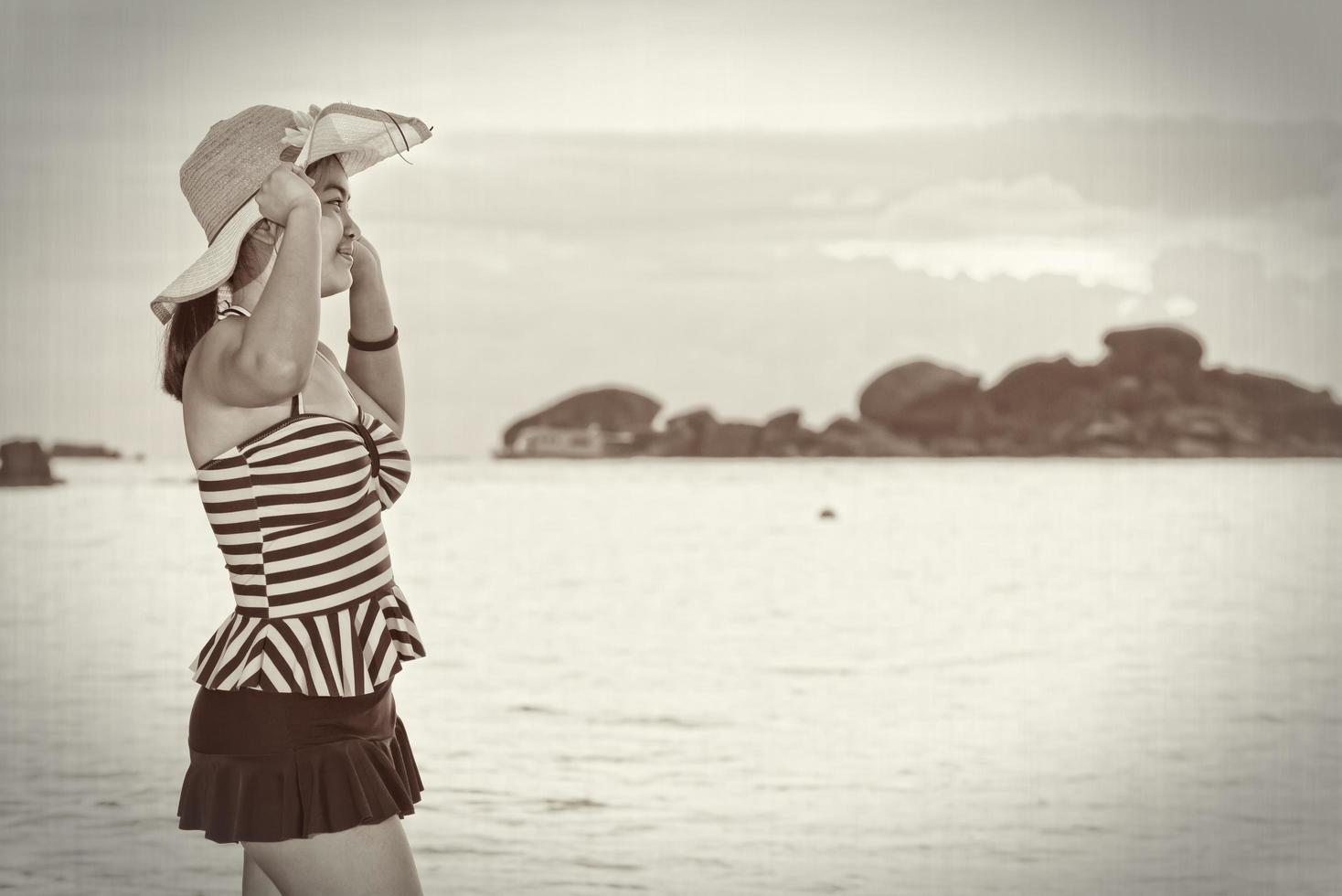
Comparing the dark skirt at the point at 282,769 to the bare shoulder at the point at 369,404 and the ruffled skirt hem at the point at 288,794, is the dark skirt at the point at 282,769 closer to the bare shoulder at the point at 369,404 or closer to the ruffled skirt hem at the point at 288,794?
the ruffled skirt hem at the point at 288,794

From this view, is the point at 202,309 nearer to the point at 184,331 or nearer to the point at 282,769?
the point at 184,331

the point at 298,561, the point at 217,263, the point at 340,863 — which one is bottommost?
the point at 340,863

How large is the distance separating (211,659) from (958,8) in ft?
119

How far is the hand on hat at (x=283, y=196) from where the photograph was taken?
1.51 meters

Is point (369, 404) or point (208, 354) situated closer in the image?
point (208, 354)

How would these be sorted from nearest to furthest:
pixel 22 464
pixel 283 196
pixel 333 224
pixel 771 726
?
pixel 283 196
pixel 333 224
pixel 771 726
pixel 22 464

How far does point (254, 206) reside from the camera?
62.7 inches

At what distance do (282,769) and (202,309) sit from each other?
49cm

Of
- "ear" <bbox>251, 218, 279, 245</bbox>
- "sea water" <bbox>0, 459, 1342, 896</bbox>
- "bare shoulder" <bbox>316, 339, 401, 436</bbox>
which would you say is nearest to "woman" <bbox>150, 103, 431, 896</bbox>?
"ear" <bbox>251, 218, 279, 245</bbox>

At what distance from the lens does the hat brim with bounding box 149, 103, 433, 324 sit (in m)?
1.58

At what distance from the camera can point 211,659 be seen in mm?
1592

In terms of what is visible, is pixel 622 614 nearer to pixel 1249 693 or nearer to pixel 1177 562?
pixel 1249 693

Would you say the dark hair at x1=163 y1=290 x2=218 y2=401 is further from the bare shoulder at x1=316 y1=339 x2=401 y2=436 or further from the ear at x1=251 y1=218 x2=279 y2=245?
the bare shoulder at x1=316 y1=339 x2=401 y2=436

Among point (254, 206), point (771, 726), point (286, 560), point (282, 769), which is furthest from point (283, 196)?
point (771, 726)
